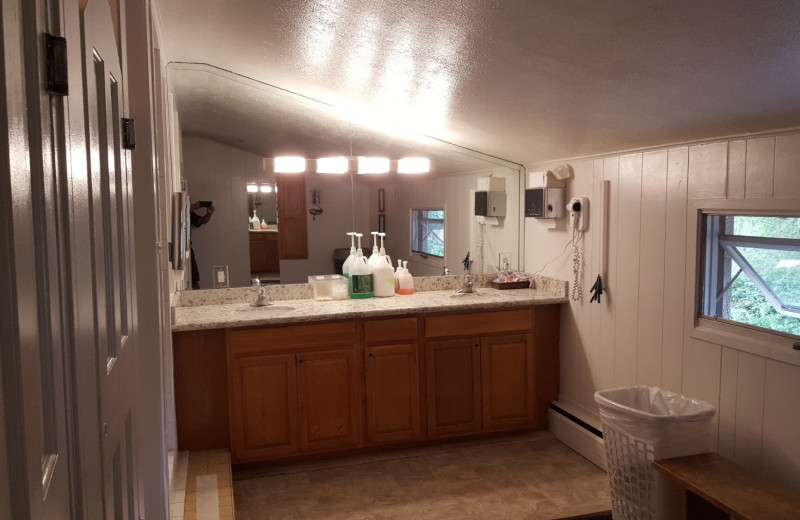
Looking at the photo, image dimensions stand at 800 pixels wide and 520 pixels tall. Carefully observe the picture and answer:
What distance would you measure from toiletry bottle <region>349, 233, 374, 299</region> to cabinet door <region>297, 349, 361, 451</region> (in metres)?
0.49

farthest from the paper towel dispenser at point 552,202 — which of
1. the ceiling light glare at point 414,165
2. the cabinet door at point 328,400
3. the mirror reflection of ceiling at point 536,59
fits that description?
the cabinet door at point 328,400

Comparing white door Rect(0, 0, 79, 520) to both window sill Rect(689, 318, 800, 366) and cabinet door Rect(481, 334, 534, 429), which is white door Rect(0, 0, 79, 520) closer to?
window sill Rect(689, 318, 800, 366)

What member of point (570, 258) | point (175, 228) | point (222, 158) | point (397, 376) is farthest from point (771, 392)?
point (222, 158)

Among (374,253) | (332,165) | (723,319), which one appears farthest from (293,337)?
(723,319)

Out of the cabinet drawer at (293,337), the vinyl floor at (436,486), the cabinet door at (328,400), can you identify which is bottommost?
the vinyl floor at (436,486)

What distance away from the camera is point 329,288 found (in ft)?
12.4

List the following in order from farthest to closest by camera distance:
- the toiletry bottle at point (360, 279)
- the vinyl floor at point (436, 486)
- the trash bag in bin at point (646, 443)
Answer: the toiletry bottle at point (360, 279), the vinyl floor at point (436, 486), the trash bag in bin at point (646, 443)

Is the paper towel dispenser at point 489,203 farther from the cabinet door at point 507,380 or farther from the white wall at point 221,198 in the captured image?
the white wall at point 221,198

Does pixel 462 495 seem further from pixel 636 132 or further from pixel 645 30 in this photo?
pixel 645 30

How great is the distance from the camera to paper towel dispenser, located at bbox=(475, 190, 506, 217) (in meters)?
4.06

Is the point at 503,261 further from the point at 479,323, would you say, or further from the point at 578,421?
the point at 578,421

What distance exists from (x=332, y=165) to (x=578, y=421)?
2.10m

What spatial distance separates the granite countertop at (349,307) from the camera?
3.21 m

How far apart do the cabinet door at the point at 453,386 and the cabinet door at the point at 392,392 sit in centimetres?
10
